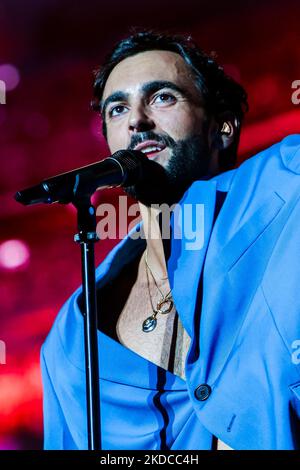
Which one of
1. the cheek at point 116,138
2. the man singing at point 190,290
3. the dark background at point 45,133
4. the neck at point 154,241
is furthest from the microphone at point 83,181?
the dark background at point 45,133

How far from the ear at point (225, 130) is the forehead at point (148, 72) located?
110 mm

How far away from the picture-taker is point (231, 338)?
1.15 metres

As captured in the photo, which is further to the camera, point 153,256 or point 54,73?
point 54,73

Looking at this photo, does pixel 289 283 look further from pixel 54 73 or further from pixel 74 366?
pixel 54 73

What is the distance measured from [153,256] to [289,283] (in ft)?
2.03

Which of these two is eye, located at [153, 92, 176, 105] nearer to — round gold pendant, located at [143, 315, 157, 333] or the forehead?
the forehead

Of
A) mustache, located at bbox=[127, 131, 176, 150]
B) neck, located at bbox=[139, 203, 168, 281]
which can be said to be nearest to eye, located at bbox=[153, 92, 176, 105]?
mustache, located at bbox=[127, 131, 176, 150]

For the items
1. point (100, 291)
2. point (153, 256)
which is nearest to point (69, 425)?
point (100, 291)

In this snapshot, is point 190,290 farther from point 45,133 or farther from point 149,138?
point 45,133

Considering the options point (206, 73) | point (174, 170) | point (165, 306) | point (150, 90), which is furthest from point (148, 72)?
point (165, 306)

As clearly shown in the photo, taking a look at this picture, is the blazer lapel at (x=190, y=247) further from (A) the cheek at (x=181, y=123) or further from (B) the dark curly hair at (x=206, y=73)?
(B) the dark curly hair at (x=206, y=73)
